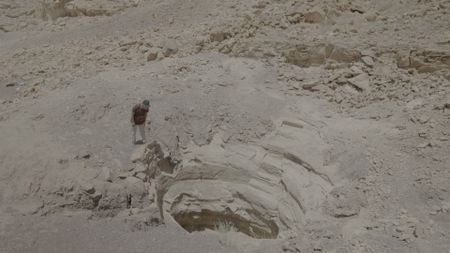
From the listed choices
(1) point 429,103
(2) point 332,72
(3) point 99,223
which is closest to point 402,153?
(1) point 429,103

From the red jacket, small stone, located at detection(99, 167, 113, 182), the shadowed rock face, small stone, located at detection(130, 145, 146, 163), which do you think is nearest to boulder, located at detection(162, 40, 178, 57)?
the shadowed rock face

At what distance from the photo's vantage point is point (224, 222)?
8453 mm

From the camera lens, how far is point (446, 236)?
5.65 metres

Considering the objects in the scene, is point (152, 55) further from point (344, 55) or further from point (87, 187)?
point (87, 187)

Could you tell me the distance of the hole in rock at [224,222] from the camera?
821 cm

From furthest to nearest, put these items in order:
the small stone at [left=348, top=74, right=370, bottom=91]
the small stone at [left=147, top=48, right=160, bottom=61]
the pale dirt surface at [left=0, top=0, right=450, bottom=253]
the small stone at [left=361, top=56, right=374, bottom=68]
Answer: the small stone at [left=147, top=48, right=160, bottom=61] < the small stone at [left=361, top=56, right=374, bottom=68] < the small stone at [left=348, top=74, right=370, bottom=91] < the pale dirt surface at [left=0, top=0, right=450, bottom=253]

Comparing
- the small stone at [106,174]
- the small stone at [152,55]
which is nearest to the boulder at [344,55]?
the small stone at [152,55]

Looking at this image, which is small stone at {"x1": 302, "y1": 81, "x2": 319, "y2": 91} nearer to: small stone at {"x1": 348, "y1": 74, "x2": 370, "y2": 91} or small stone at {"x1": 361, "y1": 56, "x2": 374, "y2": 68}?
small stone at {"x1": 348, "y1": 74, "x2": 370, "y2": 91}

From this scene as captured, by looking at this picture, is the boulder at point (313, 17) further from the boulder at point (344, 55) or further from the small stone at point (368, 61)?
the small stone at point (368, 61)

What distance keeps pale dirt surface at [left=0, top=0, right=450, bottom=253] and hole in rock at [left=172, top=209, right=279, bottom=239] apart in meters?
0.03

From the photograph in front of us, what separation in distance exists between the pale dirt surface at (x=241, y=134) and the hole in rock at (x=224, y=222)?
1.1 inches

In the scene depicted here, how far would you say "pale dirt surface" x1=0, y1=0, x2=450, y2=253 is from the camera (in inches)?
246

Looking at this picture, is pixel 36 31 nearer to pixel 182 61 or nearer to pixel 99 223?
pixel 182 61

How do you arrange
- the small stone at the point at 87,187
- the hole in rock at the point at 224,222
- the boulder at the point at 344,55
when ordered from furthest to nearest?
the boulder at the point at 344,55, the hole in rock at the point at 224,222, the small stone at the point at 87,187
